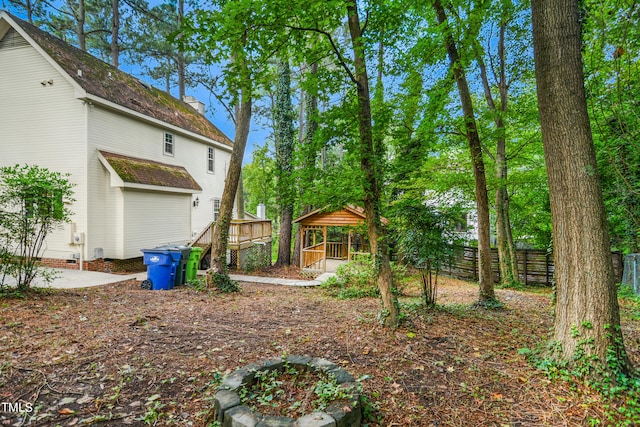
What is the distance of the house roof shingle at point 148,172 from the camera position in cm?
1036

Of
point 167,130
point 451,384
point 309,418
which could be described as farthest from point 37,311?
point 167,130

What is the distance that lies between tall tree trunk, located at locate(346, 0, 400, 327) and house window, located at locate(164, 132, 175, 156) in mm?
11560

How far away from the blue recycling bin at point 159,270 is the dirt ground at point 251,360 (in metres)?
2.38

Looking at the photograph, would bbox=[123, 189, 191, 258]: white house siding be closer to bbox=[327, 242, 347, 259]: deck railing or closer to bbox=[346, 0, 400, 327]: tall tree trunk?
bbox=[327, 242, 347, 259]: deck railing

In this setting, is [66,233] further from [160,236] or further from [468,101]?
[468,101]

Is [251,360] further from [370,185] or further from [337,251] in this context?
[337,251]

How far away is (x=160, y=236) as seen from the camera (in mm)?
12219

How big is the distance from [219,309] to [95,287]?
4.30 meters

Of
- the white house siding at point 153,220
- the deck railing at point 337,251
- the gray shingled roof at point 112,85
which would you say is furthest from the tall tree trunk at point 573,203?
the deck railing at point 337,251

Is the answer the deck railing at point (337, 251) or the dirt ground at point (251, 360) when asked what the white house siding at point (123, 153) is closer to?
the dirt ground at point (251, 360)

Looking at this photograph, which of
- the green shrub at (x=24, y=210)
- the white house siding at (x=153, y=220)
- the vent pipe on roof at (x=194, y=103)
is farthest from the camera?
the vent pipe on roof at (x=194, y=103)

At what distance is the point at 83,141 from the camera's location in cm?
998

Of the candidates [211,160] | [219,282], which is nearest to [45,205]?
[219,282]

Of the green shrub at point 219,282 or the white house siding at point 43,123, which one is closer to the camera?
the green shrub at point 219,282
